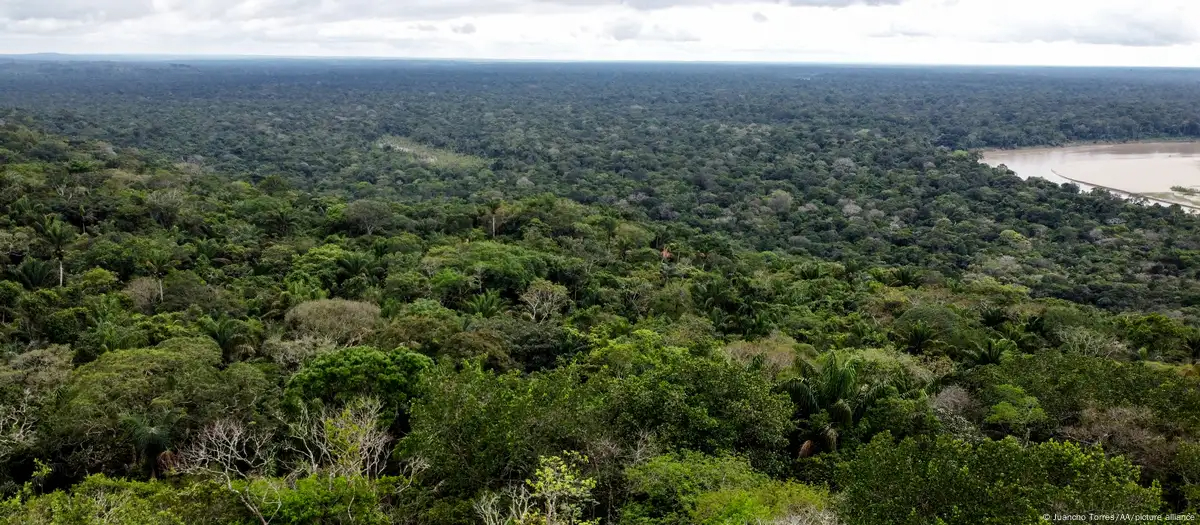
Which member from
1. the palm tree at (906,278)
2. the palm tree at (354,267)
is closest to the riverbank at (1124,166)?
the palm tree at (906,278)

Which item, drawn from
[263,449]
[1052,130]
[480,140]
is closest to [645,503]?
[263,449]

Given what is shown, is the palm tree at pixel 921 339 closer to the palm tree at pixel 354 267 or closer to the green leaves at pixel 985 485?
the green leaves at pixel 985 485

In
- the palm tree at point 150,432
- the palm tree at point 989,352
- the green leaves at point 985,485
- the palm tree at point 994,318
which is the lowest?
the palm tree at point 994,318

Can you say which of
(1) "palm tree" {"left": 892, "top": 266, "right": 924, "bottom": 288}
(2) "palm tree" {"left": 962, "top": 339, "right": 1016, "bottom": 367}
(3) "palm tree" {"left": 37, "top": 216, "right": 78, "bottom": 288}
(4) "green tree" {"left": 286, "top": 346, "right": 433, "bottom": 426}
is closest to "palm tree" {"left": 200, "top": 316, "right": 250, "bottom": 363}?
(4) "green tree" {"left": 286, "top": 346, "right": 433, "bottom": 426}

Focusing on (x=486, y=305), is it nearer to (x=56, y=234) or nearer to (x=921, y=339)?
(x=921, y=339)

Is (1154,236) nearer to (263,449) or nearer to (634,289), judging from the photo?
(634,289)

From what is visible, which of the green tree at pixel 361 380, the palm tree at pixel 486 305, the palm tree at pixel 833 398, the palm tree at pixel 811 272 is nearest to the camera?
the palm tree at pixel 833 398
